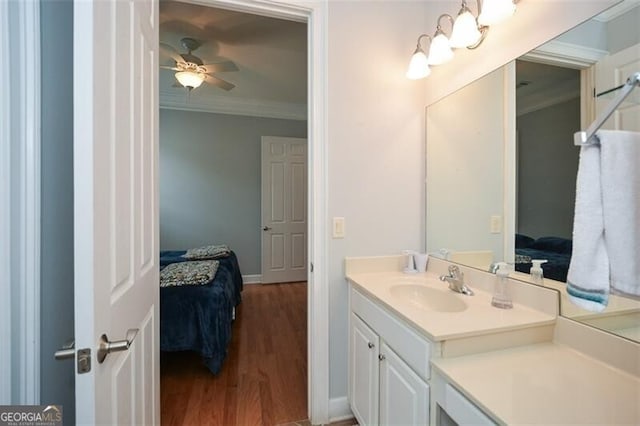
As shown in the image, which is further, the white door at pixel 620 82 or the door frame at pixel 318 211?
the door frame at pixel 318 211

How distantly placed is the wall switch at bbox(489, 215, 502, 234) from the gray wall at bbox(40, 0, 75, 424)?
5.56ft

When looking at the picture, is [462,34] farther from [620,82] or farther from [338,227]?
[338,227]

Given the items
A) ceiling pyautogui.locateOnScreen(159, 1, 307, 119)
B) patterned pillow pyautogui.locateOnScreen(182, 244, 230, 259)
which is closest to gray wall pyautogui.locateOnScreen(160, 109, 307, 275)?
ceiling pyautogui.locateOnScreen(159, 1, 307, 119)

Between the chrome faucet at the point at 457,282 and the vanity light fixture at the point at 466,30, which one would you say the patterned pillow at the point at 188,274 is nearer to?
the chrome faucet at the point at 457,282

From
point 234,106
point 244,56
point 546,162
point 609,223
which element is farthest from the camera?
point 234,106

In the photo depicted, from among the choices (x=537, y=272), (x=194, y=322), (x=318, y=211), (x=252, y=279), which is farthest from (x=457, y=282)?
(x=252, y=279)

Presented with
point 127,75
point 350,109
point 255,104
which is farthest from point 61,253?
point 255,104

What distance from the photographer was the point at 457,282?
4.47ft

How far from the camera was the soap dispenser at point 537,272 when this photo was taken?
110cm

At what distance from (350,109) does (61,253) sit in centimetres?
143

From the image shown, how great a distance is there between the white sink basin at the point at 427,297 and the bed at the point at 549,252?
12.4 inches

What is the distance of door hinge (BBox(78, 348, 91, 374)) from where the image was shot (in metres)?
0.61

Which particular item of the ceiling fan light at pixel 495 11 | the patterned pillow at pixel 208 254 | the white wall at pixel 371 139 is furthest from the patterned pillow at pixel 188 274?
the ceiling fan light at pixel 495 11

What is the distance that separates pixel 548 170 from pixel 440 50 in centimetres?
83
